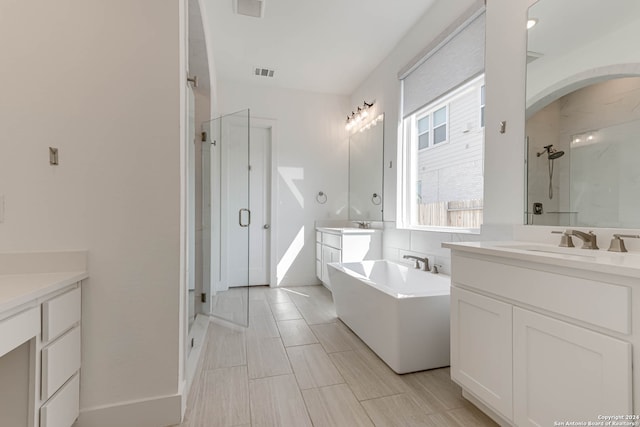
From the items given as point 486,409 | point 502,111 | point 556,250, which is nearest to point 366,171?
point 502,111

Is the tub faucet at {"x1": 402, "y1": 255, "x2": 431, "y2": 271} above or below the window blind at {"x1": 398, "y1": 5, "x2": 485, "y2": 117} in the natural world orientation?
below

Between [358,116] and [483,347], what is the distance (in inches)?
131

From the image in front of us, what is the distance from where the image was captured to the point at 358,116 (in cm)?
405

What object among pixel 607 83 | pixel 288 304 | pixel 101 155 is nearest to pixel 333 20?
pixel 607 83

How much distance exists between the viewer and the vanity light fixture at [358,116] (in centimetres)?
387

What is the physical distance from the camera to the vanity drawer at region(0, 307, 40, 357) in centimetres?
91

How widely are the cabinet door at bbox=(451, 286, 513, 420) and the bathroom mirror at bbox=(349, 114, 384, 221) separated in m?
2.07

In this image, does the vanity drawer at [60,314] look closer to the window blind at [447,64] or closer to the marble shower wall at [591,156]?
the marble shower wall at [591,156]

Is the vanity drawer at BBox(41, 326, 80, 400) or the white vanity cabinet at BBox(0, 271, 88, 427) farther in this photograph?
the vanity drawer at BBox(41, 326, 80, 400)

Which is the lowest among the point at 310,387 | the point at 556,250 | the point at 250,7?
the point at 310,387

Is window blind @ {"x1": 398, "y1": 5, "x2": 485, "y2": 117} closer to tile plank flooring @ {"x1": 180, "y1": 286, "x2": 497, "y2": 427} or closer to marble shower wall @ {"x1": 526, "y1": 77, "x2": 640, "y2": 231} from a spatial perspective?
marble shower wall @ {"x1": 526, "y1": 77, "x2": 640, "y2": 231}

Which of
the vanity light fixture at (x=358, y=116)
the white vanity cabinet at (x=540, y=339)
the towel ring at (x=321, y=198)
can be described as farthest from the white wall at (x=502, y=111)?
the towel ring at (x=321, y=198)

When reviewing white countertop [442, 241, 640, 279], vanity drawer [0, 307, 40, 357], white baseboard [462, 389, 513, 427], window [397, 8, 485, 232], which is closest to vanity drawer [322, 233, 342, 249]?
window [397, 8, 485, 232]

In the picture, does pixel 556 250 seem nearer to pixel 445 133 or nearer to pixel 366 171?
pixel 445 133
